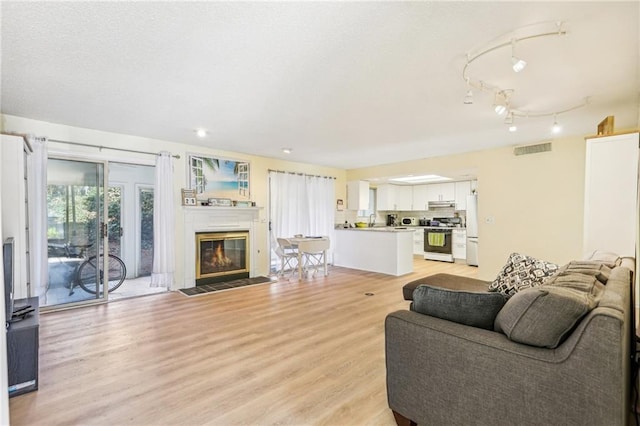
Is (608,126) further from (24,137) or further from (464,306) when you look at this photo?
(24,137)

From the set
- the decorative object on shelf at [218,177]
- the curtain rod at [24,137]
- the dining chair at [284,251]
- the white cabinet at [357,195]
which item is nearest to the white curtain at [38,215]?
the curtain rod at [24,137]

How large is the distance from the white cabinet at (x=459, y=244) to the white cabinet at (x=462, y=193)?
766 millimetres

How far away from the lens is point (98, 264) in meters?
4.36

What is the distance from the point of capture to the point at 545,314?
1.33 metres

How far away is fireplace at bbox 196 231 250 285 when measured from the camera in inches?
210

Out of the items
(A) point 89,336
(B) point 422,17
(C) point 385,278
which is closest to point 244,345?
(A) point 89,336

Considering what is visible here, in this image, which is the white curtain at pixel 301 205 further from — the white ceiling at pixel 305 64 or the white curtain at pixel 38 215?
the white curtain at pixel 38 215

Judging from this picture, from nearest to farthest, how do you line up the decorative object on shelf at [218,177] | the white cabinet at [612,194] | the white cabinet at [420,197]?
the white cabinet at [612,194] → the decorative object on shelf at [218,177] → the white cabinet at [420,197]

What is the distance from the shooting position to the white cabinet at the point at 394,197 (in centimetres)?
878

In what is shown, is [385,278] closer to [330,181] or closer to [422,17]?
[330,181]

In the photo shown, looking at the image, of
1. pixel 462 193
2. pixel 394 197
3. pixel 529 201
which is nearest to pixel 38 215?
pixel 529 201

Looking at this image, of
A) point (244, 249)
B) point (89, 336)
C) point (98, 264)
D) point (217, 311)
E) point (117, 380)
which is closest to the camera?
point (117, 380)

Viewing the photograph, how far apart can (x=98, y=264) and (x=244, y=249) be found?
2289mm

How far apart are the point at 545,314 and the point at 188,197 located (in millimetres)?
4973
